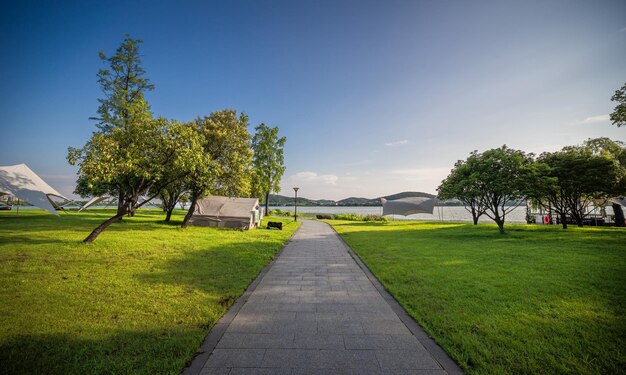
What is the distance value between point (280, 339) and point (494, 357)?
9.95ft

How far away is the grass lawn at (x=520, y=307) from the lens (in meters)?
3.16

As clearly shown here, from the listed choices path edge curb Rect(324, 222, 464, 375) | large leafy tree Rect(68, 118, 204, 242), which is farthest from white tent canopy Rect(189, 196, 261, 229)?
path edge curb Rect(324, 222, 464, 375)

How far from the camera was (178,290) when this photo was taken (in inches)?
227

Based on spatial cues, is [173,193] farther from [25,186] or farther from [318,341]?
[318,341]

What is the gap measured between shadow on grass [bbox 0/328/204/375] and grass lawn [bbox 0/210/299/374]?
0.04 ft

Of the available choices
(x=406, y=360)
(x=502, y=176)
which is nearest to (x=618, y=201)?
(x=502, y=176)

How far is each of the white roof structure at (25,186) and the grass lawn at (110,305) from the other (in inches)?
459

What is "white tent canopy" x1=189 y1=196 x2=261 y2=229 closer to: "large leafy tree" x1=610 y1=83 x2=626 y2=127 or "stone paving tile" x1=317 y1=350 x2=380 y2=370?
"stone paving tile" x1=317 y1=350 x2=380 y2=370

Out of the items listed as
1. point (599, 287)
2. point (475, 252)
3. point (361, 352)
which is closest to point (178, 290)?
point (361, 352)

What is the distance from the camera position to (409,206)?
37.5 m

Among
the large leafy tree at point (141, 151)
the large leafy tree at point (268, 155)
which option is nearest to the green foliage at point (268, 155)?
the large leafy tree at point (268, 155)

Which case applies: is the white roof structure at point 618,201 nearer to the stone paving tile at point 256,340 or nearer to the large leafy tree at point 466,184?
the large leafy tree at point 466,184

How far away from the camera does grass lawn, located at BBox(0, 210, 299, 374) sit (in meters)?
3.15

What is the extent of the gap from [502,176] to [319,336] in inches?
724
